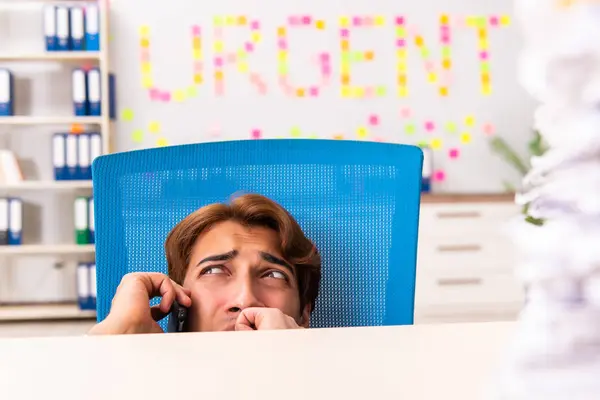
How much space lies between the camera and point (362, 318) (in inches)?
51.1

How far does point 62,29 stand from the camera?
4043 mm

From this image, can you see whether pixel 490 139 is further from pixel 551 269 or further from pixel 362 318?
pixel 551 269

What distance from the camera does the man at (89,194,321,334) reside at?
4.24 ft

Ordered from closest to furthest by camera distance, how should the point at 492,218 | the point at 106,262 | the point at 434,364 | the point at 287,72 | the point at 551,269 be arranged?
the point at 551,269 < the point at 434,364 < the point at 106,262 < the point at 492,218 < the point at 287,72

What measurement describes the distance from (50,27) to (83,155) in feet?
2.42

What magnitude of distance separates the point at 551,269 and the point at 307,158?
3.64 ft

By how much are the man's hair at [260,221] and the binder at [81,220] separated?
286 centimetres

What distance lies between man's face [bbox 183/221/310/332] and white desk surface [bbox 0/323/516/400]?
2.13ft

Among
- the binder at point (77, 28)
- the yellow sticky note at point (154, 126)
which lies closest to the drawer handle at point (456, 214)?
the yellow sticky note at point (154, 126)

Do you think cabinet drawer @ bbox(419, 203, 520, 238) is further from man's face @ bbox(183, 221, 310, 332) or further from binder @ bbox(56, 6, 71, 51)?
man's face @ bbox(183, 221, 310, 332)

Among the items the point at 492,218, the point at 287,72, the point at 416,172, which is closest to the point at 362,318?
the point at 416,172

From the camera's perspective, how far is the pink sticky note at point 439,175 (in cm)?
447

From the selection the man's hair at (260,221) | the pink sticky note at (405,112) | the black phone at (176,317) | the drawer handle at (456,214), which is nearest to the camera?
the black phone at (176,317)

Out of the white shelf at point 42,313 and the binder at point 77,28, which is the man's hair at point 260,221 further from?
the binder at point 77,28
